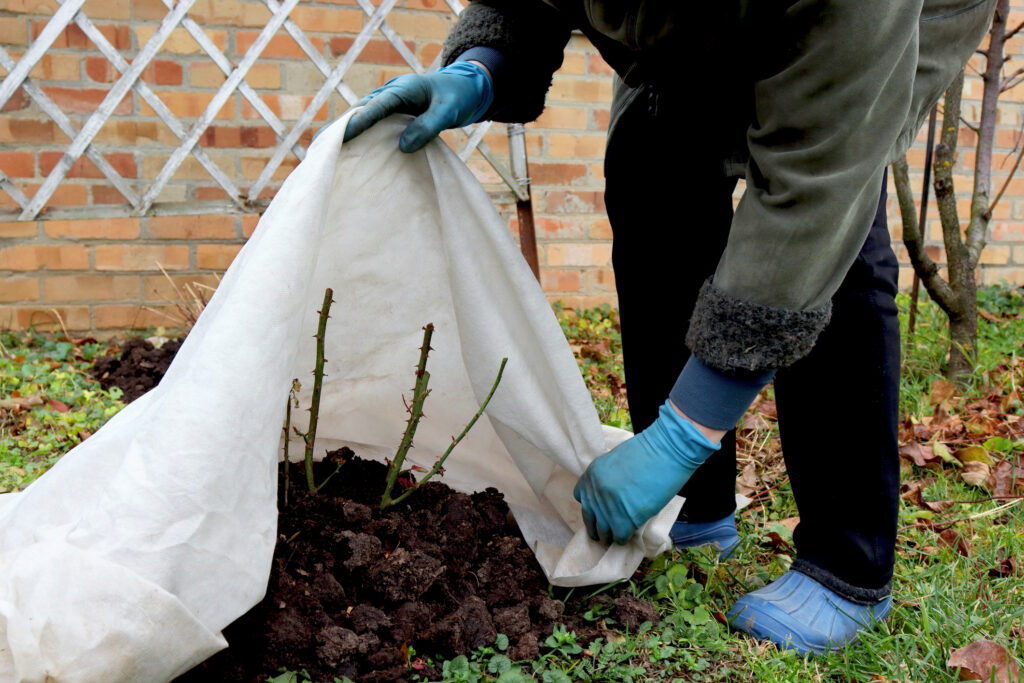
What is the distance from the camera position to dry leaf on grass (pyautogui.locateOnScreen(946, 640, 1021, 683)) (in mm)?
1146

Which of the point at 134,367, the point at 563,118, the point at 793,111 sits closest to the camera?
the point at 793,111

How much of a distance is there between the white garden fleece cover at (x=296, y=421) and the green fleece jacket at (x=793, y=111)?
0.98ft

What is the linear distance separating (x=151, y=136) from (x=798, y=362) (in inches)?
97.4

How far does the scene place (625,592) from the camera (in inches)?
53.2

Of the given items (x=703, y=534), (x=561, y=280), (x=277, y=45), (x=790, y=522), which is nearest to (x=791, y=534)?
(x=790, y=522)

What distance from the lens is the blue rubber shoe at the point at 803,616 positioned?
1269 millimetres

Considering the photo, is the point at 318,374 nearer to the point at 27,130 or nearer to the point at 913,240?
the point at 913,240

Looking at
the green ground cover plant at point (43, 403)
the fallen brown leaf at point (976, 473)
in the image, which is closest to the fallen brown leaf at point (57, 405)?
the green ground cover plant at point (43, 403)

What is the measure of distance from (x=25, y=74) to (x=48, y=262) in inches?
26.6

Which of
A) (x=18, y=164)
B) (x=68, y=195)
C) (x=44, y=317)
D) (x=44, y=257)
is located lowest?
(x=44, y=317)

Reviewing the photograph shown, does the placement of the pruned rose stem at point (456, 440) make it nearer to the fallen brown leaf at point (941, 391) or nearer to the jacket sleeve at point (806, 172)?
the jacket sleeve at point (806, 172)

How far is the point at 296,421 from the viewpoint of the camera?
1.42 metres

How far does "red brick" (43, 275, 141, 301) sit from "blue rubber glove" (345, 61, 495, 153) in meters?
2.02

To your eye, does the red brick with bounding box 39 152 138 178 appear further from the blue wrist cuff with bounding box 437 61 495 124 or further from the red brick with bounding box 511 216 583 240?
the blue wrist cuff with bounding box 437 61 495 124
